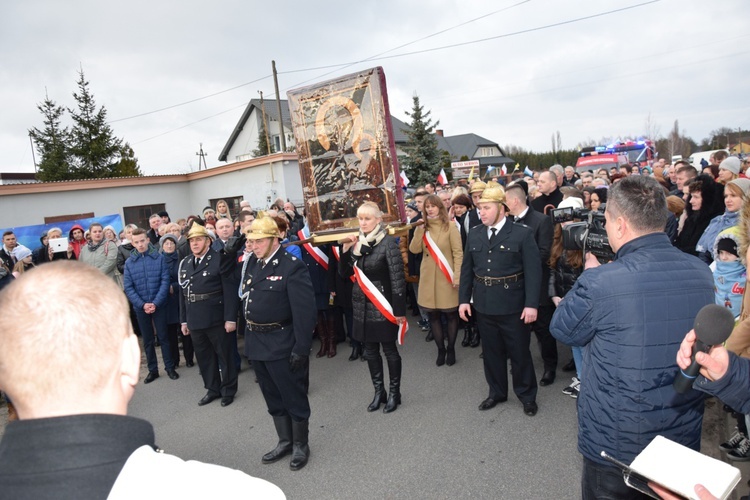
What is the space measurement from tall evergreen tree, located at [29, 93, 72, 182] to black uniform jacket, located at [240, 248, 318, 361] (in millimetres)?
25898

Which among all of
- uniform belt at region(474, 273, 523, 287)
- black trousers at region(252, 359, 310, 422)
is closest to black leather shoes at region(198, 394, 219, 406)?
black trousers at region(252, 359, 310, 422)

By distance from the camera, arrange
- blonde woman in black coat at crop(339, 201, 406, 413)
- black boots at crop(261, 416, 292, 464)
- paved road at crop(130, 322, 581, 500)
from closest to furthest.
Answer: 1. paved road at crop(130, 322, 581, 500)
2. black boots at crop(261, 416, 292, 464)
3. blonde woman in black coat at crop(339, 201, 406, 413)

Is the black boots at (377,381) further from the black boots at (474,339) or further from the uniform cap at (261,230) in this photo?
the black boots at (474,339)

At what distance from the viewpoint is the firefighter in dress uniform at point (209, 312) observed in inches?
207

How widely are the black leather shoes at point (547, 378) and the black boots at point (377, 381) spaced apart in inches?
64.3

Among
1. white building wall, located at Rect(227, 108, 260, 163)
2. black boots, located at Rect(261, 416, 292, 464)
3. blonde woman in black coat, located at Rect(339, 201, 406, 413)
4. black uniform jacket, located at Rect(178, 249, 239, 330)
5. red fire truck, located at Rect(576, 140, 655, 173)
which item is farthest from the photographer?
white building wall, located at Rect(227, 108, 260, 163)

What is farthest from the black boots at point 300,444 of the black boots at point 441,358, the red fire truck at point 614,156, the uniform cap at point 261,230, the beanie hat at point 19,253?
the red fire truck at point 614,156

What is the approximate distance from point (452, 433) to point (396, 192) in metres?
2.37

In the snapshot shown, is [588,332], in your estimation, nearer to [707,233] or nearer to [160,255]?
[707,233]

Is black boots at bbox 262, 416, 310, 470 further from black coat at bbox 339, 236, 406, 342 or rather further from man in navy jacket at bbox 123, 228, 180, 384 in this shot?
man in navy jacket at bbox 123, 228, 180, 384

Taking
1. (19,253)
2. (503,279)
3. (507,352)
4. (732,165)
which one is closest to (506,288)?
(503,279)

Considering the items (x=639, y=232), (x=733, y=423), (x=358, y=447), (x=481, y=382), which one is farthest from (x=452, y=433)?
(x=639, y=232)

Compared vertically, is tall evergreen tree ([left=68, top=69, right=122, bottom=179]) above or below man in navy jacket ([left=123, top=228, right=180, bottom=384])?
above

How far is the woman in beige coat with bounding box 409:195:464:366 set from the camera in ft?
18.9
